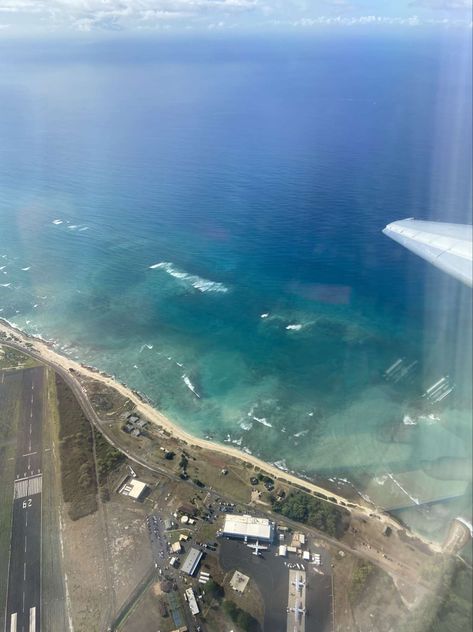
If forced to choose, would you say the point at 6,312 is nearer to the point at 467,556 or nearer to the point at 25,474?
the point at 25,474

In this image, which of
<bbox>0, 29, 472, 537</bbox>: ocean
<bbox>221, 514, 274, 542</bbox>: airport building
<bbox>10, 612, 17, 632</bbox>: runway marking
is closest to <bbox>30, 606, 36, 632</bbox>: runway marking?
<bbox>10, 612, 17, 632</bbox>: runway marking

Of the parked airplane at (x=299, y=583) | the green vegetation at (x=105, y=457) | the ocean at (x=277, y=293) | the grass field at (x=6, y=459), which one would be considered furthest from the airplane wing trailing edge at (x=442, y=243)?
the grass field at (x=6, y=459)

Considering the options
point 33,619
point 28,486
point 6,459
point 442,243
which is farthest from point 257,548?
point 442,243

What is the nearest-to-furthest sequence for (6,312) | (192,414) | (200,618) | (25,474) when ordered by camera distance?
(200,618) < (25,474) < (192,414) < (6,312)

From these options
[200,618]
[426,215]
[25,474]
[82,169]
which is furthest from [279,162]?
[200,618]

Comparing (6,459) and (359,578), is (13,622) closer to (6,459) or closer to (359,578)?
(6,459)
